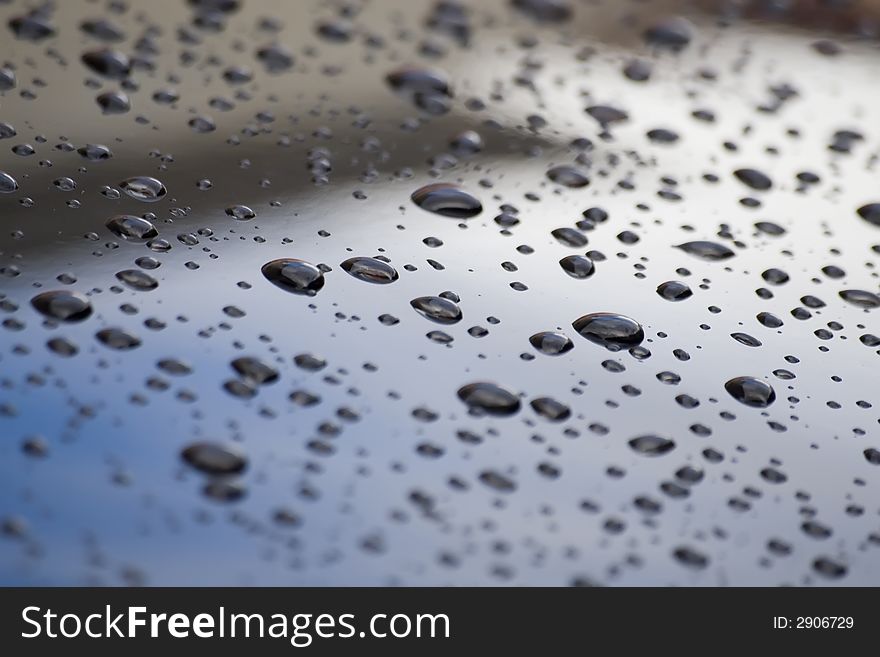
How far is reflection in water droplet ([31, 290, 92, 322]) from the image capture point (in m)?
0.65

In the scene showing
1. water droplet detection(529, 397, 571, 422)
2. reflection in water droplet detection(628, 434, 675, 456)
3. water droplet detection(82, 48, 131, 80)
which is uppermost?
water droplet detection(82, 48, 131, 80)

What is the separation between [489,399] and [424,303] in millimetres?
111

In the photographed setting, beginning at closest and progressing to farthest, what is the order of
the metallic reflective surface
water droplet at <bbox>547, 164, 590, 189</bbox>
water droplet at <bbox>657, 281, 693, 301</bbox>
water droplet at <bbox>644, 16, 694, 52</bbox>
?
the metallic reflective surface → water droplet at <bbox>657, 281, 693, 301</bbox> → water droplet at <bbox>547, 164, 590, 189</bbox> → water droplet at <bbox>644, 16, 694, 52</bbox>

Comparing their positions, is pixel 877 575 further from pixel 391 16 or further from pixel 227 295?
pixel 391 16

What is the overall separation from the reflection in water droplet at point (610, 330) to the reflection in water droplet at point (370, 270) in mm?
156

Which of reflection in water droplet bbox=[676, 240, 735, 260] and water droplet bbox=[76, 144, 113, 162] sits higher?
water droplet bbox=[76, 144, 113, 162]

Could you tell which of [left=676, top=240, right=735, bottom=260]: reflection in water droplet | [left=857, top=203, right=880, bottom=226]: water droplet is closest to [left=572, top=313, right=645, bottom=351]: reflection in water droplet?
[left=676, top=240, right=735, bottom=260]: reflection in water droplet

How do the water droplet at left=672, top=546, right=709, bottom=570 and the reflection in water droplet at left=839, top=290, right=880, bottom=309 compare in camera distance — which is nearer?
the water droplet at left=672, top=546, right=709, bottom=570

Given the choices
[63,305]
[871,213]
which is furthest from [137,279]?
[871,213]

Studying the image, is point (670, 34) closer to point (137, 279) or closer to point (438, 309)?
point (438, 309)

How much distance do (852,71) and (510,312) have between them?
27.6 inches

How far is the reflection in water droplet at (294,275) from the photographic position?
28.3 inches

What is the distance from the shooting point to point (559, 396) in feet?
2.18

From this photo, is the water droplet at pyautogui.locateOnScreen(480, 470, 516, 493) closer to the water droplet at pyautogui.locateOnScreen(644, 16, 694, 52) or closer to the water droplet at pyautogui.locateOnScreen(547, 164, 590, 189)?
the water droplet at pyautogui.locateOnScreen(547, 164, 590, 189)
